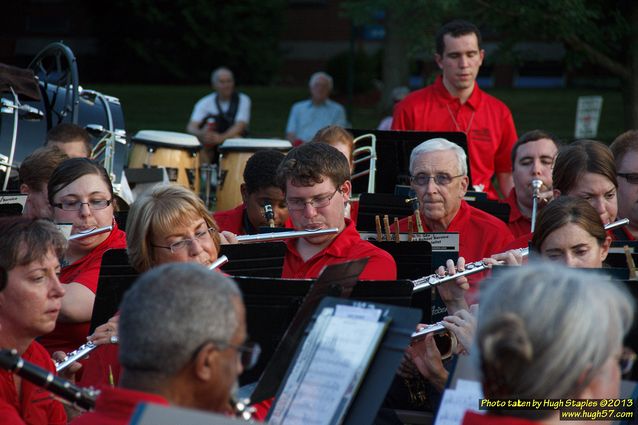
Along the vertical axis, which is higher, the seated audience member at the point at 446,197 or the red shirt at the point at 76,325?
the seated audience member at the point at 446,197

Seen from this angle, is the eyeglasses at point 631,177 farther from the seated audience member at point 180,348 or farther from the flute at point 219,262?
the seated audience member at point 180,348

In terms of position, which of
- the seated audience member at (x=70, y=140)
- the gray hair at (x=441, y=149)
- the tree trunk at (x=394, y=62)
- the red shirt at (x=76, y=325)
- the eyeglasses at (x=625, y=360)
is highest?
the tree trunk at (x=394, y=62)

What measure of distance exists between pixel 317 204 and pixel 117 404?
7.91ft

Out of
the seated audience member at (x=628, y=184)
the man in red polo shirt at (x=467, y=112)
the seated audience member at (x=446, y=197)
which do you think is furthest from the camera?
the man in red polo shirt at (x=467, y=112)

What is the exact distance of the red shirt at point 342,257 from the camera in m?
4.28

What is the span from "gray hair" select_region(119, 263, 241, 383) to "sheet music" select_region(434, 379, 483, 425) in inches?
35.0

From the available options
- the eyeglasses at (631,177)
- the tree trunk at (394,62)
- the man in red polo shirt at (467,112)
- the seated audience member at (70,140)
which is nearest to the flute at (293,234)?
the eyeglasses at (631,177)

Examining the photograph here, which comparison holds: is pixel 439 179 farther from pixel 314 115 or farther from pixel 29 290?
pixel 314 115

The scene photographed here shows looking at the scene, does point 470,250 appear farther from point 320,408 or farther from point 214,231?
point 320,408

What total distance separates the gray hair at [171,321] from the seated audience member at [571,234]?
1920 mm

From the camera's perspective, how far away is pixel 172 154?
9539 mm

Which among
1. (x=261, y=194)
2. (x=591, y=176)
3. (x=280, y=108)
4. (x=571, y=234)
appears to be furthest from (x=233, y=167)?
(x=280, y=108)

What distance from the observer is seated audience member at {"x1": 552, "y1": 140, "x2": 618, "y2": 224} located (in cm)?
475

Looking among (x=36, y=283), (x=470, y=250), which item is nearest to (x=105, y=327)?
(x=36, y=283)
